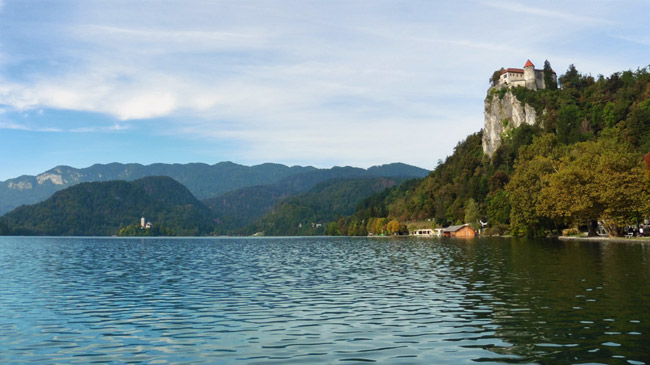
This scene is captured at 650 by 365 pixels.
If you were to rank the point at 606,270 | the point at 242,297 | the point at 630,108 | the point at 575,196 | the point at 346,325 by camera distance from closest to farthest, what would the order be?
the point at 346,325 < the point at 242,297 < the point at 606,270 < the point at 575,196 < the point at 630,108

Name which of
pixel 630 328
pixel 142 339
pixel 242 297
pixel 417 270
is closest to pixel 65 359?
pixel 142 339

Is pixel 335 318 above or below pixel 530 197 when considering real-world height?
below

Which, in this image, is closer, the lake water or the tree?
the lake water

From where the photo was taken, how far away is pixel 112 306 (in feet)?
99.2

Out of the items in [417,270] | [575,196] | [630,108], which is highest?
[630,108]

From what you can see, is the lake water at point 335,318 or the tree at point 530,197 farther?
the tree at point 530,197

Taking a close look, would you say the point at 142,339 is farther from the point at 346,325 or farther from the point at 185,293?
the point at 185,293

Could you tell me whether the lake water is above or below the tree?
below

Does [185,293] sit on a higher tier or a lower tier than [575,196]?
lower

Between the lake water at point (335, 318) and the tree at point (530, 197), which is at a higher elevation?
the tree at point (530, 197)

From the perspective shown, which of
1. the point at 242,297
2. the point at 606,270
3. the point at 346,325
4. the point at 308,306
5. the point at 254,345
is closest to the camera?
the point at 254,345

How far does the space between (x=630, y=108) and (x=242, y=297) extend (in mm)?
201321

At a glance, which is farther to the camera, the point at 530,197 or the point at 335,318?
the point at 530,197

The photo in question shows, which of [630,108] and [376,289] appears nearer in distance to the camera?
[376,289]
